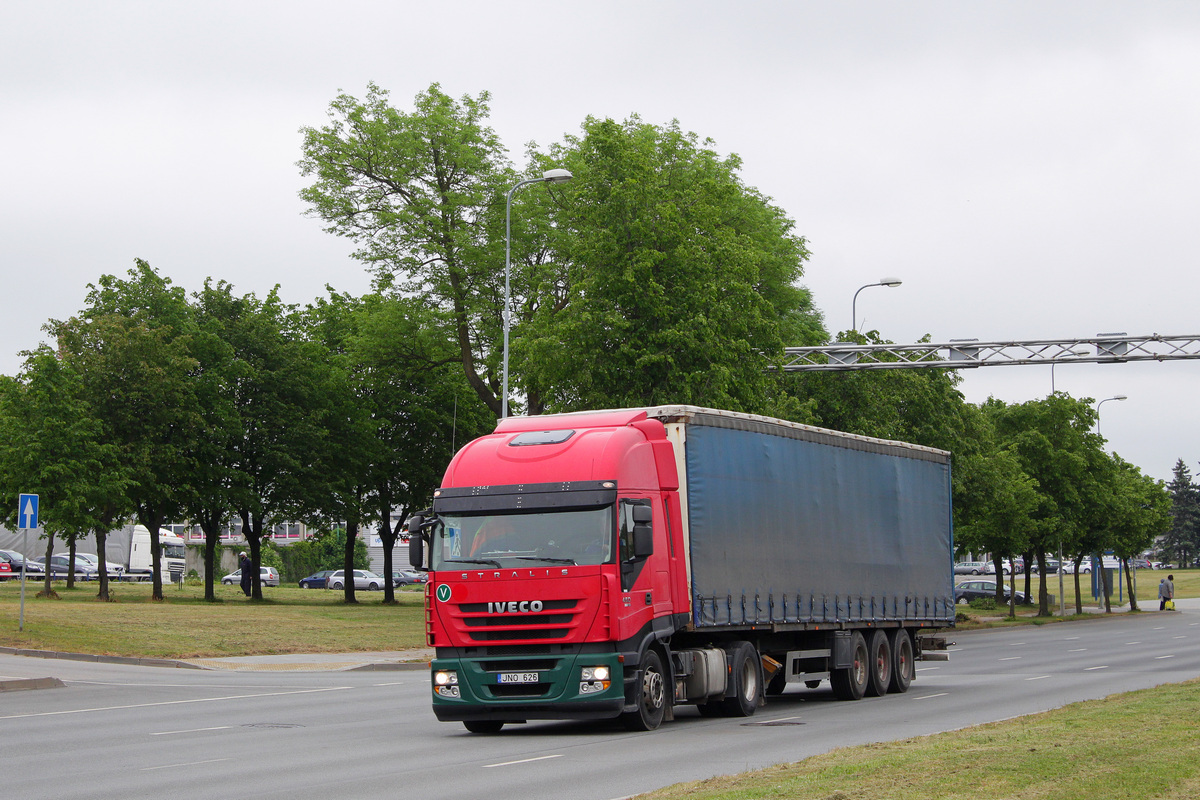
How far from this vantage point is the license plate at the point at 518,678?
48.3ft

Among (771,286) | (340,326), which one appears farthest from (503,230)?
(340,326)

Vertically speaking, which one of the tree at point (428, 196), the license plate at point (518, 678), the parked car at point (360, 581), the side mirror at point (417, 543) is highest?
the tree at point (428, 196)

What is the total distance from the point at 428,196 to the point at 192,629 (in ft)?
59.1

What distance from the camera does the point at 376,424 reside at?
5450 centimetres

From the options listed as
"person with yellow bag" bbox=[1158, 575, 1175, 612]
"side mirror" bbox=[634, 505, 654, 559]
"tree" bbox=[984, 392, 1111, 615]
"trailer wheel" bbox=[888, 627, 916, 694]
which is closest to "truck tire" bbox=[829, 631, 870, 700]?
"trailer wheel" bbox=[888, 627, 916, 694]

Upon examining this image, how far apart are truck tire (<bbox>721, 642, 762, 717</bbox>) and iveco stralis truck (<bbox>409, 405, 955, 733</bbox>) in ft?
0.08

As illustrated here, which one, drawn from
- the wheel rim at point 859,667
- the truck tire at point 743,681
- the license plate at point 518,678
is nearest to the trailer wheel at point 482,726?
the license plate at point 518,678

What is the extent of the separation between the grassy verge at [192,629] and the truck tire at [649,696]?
15.6 metres

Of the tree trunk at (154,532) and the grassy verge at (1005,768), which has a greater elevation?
the tree trunk at (154,532)

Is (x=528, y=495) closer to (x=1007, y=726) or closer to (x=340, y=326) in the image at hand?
(x=1007, y=726)

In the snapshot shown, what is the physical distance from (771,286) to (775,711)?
1125 inches

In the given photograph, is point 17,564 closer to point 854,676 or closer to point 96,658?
point 96,658

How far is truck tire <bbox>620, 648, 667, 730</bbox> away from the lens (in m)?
15.1

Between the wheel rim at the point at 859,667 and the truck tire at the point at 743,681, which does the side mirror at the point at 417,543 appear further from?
the wheel rim at the point at 859,667
